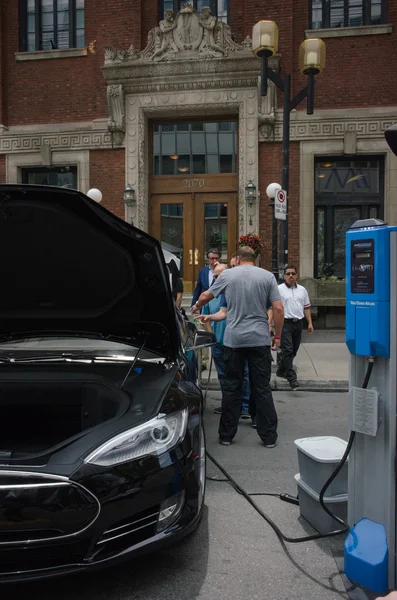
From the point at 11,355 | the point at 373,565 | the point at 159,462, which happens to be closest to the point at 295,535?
the point at 373,565

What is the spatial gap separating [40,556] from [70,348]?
1608 millimetres


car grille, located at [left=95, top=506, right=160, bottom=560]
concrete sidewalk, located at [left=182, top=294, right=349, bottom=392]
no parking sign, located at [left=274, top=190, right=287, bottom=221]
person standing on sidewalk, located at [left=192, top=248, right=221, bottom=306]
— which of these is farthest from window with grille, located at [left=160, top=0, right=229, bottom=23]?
car grille, located at [left=95, top=506, right=160, bottom=560]

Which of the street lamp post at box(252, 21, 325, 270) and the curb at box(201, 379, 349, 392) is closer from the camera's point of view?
the curb at box(201, 379, 349, 392)

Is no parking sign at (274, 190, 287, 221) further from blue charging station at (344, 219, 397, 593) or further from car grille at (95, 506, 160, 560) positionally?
car grille at (95, 506, 160, 560)

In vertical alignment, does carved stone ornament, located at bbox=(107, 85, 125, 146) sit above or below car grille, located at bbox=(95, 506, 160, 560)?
above

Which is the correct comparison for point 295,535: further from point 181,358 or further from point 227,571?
point 181,358

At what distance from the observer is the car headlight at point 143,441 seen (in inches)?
97.7

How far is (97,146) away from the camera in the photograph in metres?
13.3

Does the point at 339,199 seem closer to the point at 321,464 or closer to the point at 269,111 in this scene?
the point at 269,111

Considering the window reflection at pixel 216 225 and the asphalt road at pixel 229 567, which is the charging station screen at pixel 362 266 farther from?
the window reflection at pixel 216 225

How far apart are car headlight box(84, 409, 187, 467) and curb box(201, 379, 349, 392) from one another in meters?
5.02

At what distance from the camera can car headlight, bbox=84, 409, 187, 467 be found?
2482 millimetres

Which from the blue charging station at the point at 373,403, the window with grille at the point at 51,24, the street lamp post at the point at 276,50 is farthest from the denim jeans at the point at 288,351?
the window with grille at the point at 51,24

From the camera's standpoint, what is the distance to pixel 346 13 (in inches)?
503
